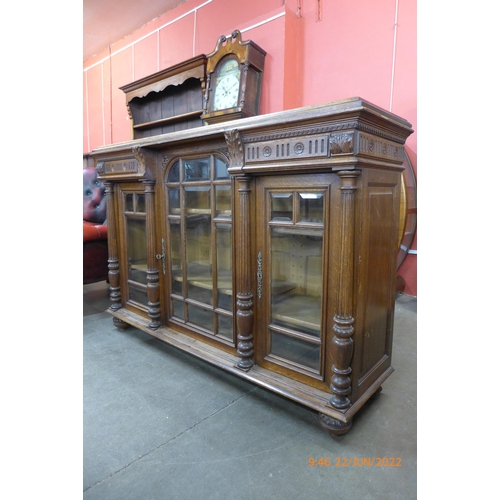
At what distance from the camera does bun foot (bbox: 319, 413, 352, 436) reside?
1461 millimetres

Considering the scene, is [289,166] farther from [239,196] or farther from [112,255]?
[112,255]

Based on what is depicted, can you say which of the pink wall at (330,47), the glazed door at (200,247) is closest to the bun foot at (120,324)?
the glazed door at (200,247)

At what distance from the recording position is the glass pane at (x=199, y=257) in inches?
82.7

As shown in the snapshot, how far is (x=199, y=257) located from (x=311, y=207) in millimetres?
906

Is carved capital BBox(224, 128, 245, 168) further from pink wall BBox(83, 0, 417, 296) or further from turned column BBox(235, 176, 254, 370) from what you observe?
pink wall BBox(83, 0, 417, 296)

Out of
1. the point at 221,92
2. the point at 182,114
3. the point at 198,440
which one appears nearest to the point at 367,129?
the point at 198,440

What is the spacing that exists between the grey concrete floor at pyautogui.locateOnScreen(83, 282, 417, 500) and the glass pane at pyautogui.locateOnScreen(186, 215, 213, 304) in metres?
0.47

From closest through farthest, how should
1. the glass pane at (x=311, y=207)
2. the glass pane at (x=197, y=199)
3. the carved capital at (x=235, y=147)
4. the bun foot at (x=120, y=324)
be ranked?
the glass pane at (x=311, y=207)
the carved capital at (x=235, y=147)
the glass pane at (x=197, y=199)
the bun foot at (x=120, y=324)

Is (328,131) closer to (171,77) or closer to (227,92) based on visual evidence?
(227,92)

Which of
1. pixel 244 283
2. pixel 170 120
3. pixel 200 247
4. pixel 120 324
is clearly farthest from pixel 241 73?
pixel 120 324

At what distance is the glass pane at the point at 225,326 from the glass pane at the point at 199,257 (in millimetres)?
132

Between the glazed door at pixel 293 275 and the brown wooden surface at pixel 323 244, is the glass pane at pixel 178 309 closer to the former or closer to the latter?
the brown wooden surface at pixel 323 244

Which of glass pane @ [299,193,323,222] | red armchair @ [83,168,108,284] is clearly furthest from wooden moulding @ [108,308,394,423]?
red armchair @ [83,168,108,284]

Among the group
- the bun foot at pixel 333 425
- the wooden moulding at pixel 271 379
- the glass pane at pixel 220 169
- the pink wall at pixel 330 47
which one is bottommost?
the bun foot at pixel 333 425
